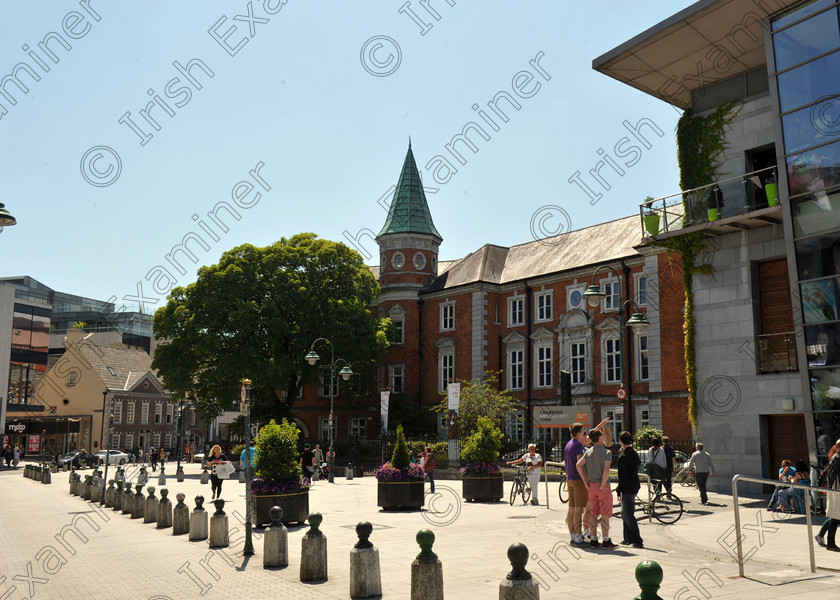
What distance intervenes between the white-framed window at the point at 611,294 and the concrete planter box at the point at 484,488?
847 inches

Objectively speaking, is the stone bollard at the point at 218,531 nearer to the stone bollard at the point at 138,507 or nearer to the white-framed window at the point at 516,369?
the stone bollard at the point at 138,507

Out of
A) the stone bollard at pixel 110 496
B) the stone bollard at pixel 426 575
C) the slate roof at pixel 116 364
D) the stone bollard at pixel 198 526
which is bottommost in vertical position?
the stone bollard at pixel 110 496

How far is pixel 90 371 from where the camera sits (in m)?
73.9

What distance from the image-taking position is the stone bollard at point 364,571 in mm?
8648

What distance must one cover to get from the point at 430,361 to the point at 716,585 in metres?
42.1

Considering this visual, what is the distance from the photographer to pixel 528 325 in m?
46.3

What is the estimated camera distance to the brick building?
3744cm

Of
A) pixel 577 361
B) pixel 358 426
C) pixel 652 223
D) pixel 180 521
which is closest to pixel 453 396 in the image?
pixel 577 361

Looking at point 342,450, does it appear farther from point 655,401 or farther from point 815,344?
point 815,344

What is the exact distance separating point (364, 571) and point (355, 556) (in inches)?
8.2

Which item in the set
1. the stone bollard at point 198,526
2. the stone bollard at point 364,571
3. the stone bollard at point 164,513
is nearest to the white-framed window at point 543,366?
the stone bollard at point 164,513

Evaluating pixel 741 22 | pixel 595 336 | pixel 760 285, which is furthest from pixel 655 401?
pixel 741 22

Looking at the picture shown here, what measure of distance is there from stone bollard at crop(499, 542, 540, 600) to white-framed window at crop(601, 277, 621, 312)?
118 ft

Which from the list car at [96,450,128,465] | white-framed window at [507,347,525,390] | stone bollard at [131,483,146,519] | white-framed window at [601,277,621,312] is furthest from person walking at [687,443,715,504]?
car at [96,450,128,465]
